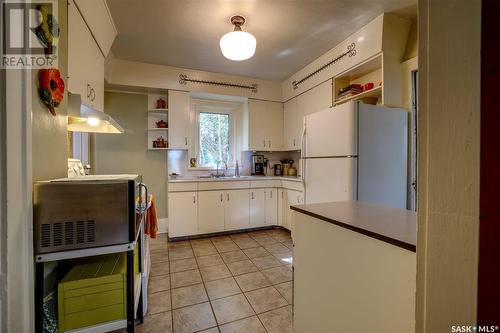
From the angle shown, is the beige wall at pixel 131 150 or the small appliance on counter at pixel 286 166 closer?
the beige wall at pixel 131 150

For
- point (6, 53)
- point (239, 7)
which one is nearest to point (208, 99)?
point (239, 7)

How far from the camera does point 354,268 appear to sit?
2.93 feet

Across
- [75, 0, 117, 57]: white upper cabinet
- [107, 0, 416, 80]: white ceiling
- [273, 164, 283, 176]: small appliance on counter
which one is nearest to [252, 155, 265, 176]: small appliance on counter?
[273, 164, 283, 176]: small appliance on counter

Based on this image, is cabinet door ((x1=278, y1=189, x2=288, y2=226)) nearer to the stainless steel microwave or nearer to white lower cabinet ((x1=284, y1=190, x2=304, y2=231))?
white lower cabinet ((x1=284, y1=190, x2=304, y2=231))

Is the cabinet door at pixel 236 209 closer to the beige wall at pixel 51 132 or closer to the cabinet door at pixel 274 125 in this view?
the cabinet door at pixel 274 125

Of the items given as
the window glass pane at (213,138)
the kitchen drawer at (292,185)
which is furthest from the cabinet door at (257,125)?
the kitchen drawer at (292,185)

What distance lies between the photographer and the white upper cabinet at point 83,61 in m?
1.48

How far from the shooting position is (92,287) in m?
1.14

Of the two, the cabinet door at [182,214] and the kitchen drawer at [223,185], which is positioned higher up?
the kitchen drawer at [223,185]

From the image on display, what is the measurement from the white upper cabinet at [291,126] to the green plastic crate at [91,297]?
9.97 feet

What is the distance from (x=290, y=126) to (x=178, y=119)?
184cm

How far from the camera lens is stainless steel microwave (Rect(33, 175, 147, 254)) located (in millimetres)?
1004

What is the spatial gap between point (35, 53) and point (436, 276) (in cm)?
159

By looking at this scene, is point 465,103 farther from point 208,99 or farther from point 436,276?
point 208,99
